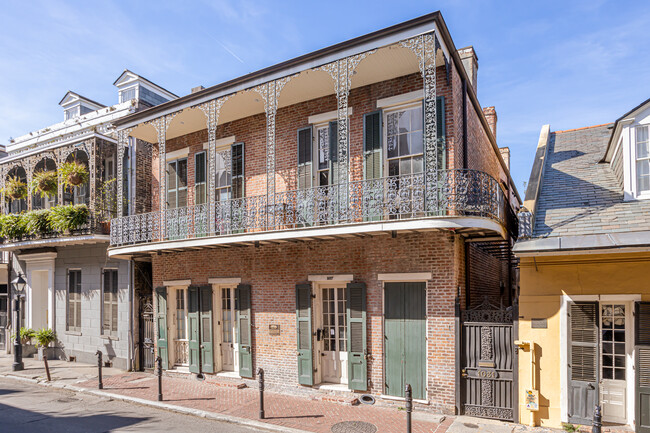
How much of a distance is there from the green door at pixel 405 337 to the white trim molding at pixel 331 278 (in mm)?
922

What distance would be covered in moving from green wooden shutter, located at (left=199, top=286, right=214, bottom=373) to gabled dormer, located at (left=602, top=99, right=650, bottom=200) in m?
10.1

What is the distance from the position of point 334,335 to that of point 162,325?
18.4 feet

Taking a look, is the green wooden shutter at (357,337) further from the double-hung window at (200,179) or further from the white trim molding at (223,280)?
the double-hung window at (200,179)

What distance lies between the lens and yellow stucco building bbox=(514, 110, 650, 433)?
718 centimetres

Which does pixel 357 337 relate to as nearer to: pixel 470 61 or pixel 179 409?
pixel 179 409

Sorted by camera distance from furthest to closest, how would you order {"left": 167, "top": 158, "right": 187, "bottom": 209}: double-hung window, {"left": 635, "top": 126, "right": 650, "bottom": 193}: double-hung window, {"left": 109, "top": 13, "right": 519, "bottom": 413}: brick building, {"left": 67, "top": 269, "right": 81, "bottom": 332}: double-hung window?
1. {"left": 67, "top": 269, "right": 81, "bottom": 332}: double-hung window
2. {"left": 167, "top": 158, "right": 187, "bottom": 209}: double-hung window
3. {"left": 109, "top": 13, "right": 519, "bottom": 413}: brick building
4. {"left": 635, "top": 126, "right": 650, "bottom": 193}: double-hung window

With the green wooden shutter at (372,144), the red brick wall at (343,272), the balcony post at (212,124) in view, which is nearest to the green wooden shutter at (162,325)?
the red brick wall at (343,272)

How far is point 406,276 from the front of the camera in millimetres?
8898

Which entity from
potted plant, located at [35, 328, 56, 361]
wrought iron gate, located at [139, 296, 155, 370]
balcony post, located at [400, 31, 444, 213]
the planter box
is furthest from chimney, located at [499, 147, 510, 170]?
the planter box

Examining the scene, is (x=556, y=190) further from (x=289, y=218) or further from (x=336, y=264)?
(x=289, y=218)

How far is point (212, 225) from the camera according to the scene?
11.4 m

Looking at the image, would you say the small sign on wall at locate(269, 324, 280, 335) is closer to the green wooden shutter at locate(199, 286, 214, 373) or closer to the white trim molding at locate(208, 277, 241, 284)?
the white trim molding at locate(208, 277, 241, 284)

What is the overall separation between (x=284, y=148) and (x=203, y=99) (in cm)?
241

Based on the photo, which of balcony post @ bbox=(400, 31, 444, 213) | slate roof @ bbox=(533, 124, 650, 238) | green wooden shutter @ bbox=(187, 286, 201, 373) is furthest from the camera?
green wooden shutter @ bbox=(187, 286, 201, 373)
